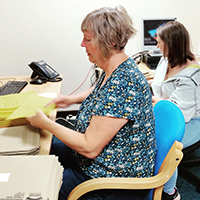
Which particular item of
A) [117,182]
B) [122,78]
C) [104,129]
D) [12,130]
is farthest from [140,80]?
[12,130]

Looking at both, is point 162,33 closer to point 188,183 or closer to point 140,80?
point 140,80

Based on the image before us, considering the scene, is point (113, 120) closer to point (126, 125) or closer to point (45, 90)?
point (126, 125)

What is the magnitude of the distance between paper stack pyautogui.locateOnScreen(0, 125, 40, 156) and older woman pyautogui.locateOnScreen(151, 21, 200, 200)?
2.97 ft

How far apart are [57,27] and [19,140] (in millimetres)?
1893

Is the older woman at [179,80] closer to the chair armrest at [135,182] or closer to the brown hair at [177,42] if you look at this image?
the brown hair at [177,42]

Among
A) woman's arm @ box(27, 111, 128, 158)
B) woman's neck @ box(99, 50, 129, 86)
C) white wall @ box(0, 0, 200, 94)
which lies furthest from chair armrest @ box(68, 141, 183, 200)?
white wall @ box(0, 0, 200, 94)

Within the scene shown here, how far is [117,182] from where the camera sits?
90 cm

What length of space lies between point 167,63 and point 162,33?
25cm

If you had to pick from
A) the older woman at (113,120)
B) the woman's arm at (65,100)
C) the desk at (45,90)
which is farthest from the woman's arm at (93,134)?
the woman's arm at (65,100)

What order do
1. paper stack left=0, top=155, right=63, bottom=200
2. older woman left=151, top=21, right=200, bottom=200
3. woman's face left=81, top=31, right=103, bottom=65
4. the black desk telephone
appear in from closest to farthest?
paper stack left=0, top=155, right=63, bottom=200 < woman's face left=81, top=31, right=103, bottom=65 < older woman left=151, top=21, right=200, bottom=200 < the black desk telephone

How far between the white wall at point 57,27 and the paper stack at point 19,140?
5.71 feet

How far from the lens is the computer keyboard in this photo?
1662mm

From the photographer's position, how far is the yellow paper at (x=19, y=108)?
106 cm

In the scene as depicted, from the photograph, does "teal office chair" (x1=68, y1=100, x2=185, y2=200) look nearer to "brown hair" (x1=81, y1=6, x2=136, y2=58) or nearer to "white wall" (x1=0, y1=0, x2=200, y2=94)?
"brown hair" (x1=81, y1=6, x2=136, y2=58)
